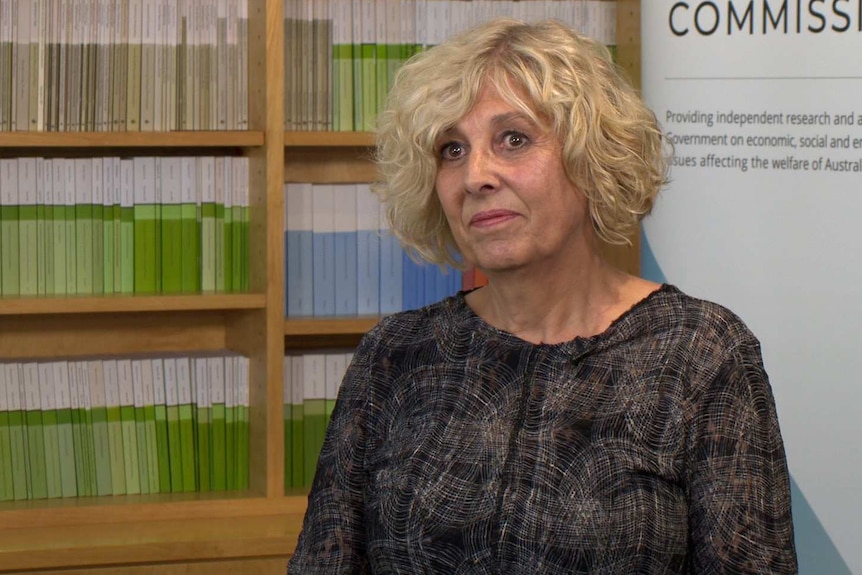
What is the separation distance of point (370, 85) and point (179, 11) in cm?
50

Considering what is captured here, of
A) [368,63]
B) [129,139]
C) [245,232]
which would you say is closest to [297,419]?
[245,232]

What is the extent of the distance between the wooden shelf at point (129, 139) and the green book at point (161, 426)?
55 cm

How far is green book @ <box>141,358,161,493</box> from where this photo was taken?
3104mm

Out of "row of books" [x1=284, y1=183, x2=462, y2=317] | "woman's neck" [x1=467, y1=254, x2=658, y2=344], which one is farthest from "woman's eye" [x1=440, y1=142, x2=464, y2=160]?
"row of books" [x1=284, y1=183, x2=462, y2=317]

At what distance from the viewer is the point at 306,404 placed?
3191 millimetres

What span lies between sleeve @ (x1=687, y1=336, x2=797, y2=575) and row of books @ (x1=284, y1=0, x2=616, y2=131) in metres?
1.73

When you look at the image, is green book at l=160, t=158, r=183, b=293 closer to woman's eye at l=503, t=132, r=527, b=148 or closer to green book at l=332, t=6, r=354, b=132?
green book at l=332, t=6, r=354, b=132

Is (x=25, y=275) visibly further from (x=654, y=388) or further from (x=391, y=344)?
(x=654, y=388)

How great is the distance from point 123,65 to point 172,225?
1.31ft

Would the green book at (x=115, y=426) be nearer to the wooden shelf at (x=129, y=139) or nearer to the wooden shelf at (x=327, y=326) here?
the wooden shelf at (x=327, y=326)

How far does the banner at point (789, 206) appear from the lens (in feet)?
7.54

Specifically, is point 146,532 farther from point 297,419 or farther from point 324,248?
point 324,248

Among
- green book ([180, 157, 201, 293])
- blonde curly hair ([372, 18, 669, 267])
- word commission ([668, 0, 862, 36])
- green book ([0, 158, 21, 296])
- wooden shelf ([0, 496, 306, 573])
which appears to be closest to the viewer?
blonde curly hair ([372, 18, 669, 267])

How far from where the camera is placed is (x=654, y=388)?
154 centimetres
